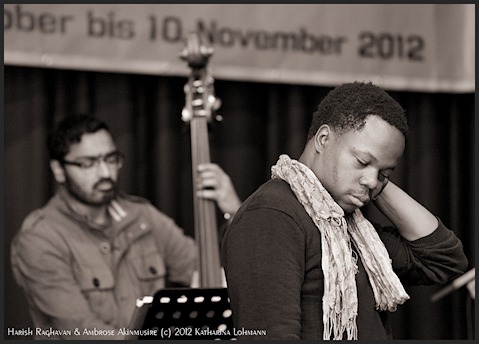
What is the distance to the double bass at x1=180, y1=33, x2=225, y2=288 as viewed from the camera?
2934mm

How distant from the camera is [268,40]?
150 inches

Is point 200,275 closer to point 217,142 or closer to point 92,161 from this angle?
point 92,161

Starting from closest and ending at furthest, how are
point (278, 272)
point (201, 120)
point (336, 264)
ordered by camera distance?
point (278, 272), point (336, 264), point (201, 120)

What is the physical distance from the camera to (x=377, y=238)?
1890 millimetres

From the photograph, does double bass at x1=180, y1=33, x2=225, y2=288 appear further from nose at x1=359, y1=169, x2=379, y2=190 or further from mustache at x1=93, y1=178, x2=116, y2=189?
nose at x1=359, y1=169, x2=379, y2=190

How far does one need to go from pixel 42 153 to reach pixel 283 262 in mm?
2216

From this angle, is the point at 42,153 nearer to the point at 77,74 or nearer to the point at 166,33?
the point at 77,74

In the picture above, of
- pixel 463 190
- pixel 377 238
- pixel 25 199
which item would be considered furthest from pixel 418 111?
pixel 377 238

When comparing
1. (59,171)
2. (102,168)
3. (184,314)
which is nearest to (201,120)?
(102,168)

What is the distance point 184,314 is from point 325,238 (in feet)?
1.88

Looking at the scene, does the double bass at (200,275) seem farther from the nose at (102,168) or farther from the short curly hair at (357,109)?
the short curly hair at (357,109)

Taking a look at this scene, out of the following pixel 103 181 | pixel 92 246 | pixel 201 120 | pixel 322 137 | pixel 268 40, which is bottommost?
pixel 92 246

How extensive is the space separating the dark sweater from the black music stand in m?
0.40

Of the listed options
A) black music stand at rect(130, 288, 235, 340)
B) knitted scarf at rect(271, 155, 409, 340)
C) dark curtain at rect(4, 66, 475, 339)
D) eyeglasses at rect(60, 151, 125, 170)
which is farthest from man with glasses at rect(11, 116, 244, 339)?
knitted scarf at rect(271, 155, 409, 340)
